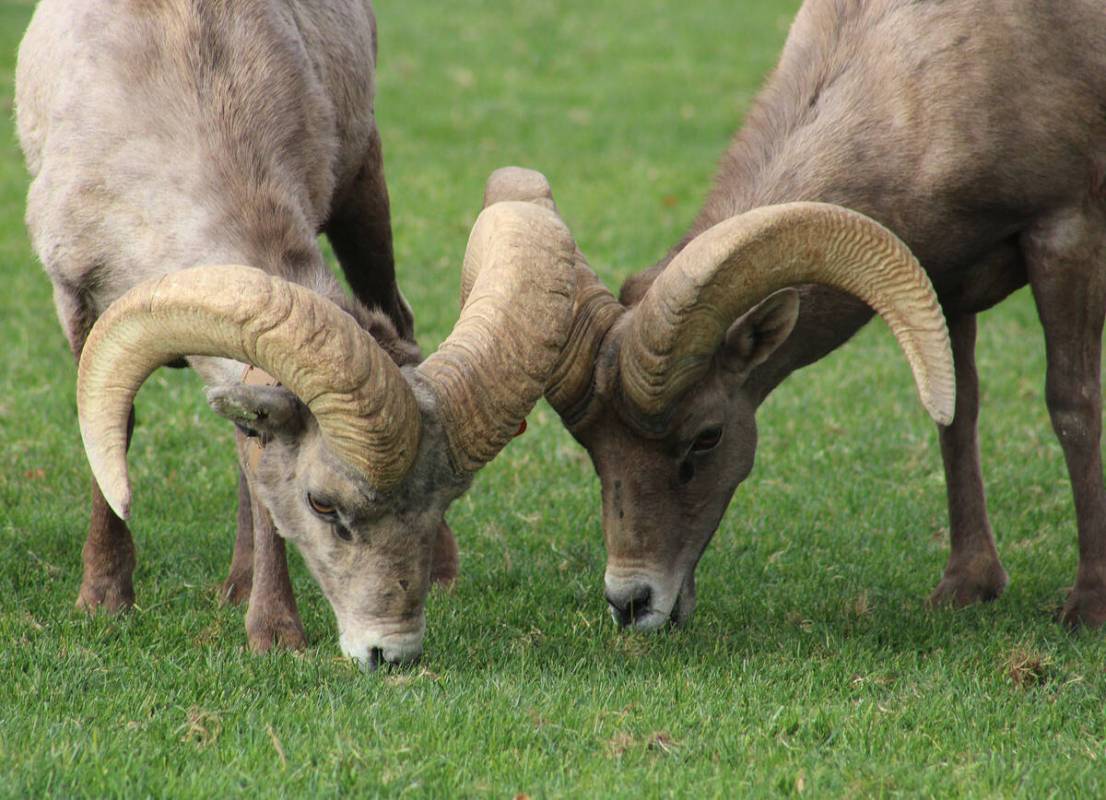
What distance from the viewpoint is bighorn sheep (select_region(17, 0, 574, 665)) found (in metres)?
5.25

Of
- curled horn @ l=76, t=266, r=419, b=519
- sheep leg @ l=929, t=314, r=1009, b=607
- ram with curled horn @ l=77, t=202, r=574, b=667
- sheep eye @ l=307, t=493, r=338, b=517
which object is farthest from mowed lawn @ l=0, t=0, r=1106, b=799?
curled horn @ l=76, t=266, r=419, b=519

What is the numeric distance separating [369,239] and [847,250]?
3174 millimetres

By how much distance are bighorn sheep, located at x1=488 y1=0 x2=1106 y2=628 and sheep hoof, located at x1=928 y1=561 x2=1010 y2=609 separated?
54 cm

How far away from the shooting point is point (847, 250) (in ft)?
19.1

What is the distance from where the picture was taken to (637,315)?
19.7 ft

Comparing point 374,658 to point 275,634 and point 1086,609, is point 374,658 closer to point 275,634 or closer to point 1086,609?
point 275,634

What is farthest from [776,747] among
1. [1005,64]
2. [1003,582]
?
[1005,64]

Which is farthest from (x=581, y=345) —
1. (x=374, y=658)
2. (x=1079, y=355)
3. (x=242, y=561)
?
(x=1079, y=355)

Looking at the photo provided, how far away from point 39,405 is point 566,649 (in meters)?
4.59

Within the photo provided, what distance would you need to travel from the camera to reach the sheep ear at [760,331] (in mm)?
6160

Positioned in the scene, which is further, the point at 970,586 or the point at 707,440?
the point at 970,586

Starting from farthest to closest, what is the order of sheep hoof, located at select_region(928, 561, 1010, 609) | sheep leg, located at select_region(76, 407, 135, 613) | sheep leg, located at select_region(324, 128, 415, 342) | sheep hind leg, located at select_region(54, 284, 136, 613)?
1. sheep leg, located at select_region(324, 128, 415, 342)
2. sheep hoof, located at select_region(928, 561, 1010, 609)
3. sheep leg, located at select_region(76, 407, 135, 613)
4. sheep hind leg, located at select_region(54, 284, 136, 613)

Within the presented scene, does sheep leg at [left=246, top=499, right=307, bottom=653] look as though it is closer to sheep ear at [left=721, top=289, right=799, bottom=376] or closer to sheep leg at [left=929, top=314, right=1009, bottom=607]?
sheep ear at [left=721, top=289, right=799, bottom=376]

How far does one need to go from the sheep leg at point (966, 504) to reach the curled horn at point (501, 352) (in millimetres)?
2716
